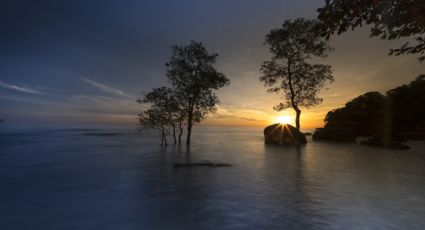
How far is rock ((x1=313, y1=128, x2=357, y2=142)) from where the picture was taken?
40562 millimetres

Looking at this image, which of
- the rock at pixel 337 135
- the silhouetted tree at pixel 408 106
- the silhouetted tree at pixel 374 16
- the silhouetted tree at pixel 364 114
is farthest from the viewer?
the silhouetted tree at pixel 364 114

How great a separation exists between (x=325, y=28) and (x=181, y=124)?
29.6 meters

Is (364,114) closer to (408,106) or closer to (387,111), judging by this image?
(387,111)

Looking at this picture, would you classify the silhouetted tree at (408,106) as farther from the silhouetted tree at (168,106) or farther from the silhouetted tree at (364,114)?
the silhouetted tree at (168,106)

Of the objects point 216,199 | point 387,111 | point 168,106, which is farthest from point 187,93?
point 387,111

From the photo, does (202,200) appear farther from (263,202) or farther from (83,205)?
(83,205)

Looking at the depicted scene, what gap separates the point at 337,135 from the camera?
4138 centimetres

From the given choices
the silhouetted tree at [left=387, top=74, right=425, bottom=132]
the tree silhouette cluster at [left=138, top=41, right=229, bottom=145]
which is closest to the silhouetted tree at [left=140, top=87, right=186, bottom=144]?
the tree silhouette cluster at [left=138, top=41, right=229, bottom=145]

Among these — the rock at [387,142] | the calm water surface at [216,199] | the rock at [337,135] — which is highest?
the rock at [337,135]

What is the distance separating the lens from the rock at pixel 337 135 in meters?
40.6

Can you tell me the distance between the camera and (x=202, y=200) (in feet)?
31.9

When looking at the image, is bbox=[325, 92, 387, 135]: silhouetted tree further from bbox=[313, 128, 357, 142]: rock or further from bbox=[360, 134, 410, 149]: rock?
bbox=[360, 134, 410, 149]: rock

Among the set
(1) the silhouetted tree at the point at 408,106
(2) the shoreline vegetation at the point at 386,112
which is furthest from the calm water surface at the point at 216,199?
(1) the silhouetted tree at the point at 408,106

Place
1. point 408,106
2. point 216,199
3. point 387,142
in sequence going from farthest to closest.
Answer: point 408,106 < point 387,142 < point 216,199
